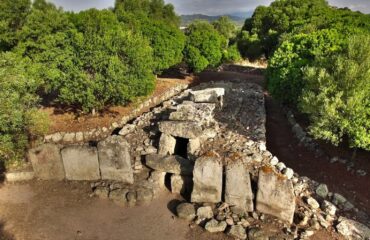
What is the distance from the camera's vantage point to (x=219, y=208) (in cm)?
1310

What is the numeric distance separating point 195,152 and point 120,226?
503cm

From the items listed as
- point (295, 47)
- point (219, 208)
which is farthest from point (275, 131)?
point (219, 208)

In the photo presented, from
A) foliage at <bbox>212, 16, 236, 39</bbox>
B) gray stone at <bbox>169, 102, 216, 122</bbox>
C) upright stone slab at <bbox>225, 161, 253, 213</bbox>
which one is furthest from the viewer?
foliage at <bbox>212, 16, 236, 39</bbox>

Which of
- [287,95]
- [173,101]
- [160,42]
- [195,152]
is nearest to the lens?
[195,152]

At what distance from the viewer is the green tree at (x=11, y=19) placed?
20609mm

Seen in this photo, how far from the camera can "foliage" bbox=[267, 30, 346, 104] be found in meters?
17.9

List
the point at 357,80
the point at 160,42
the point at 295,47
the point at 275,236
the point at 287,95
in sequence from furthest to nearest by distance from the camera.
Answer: the point at 160,42
the point at 295,47
the point at 287,95
the point at 357,80
the point at 275,236

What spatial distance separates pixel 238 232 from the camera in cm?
1185

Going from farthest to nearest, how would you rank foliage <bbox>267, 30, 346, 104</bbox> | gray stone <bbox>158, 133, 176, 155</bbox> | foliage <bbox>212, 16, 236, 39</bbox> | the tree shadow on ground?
1. foliage <bbox>212, 16, 236, 39</bbox>
2. foliage <bbox>267, 30, 346, 104</bbox>
3. gray stone <bbox>158, 133, 176, 155</bbox>
4. the tree shadow on ground

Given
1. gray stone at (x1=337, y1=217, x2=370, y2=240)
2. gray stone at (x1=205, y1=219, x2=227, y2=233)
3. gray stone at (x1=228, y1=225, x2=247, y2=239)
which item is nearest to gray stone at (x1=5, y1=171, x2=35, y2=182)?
gray stone at (x1=205, y1=219, x2=227, y2=233)

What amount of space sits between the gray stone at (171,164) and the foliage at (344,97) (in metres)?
6.00

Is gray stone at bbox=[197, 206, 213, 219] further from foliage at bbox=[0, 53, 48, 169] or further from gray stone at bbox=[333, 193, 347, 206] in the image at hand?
foliage at bbox=[0, 53, 48, 169]

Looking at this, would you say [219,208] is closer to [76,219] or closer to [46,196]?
[76,219]

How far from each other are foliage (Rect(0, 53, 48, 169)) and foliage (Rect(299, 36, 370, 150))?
1296cm
